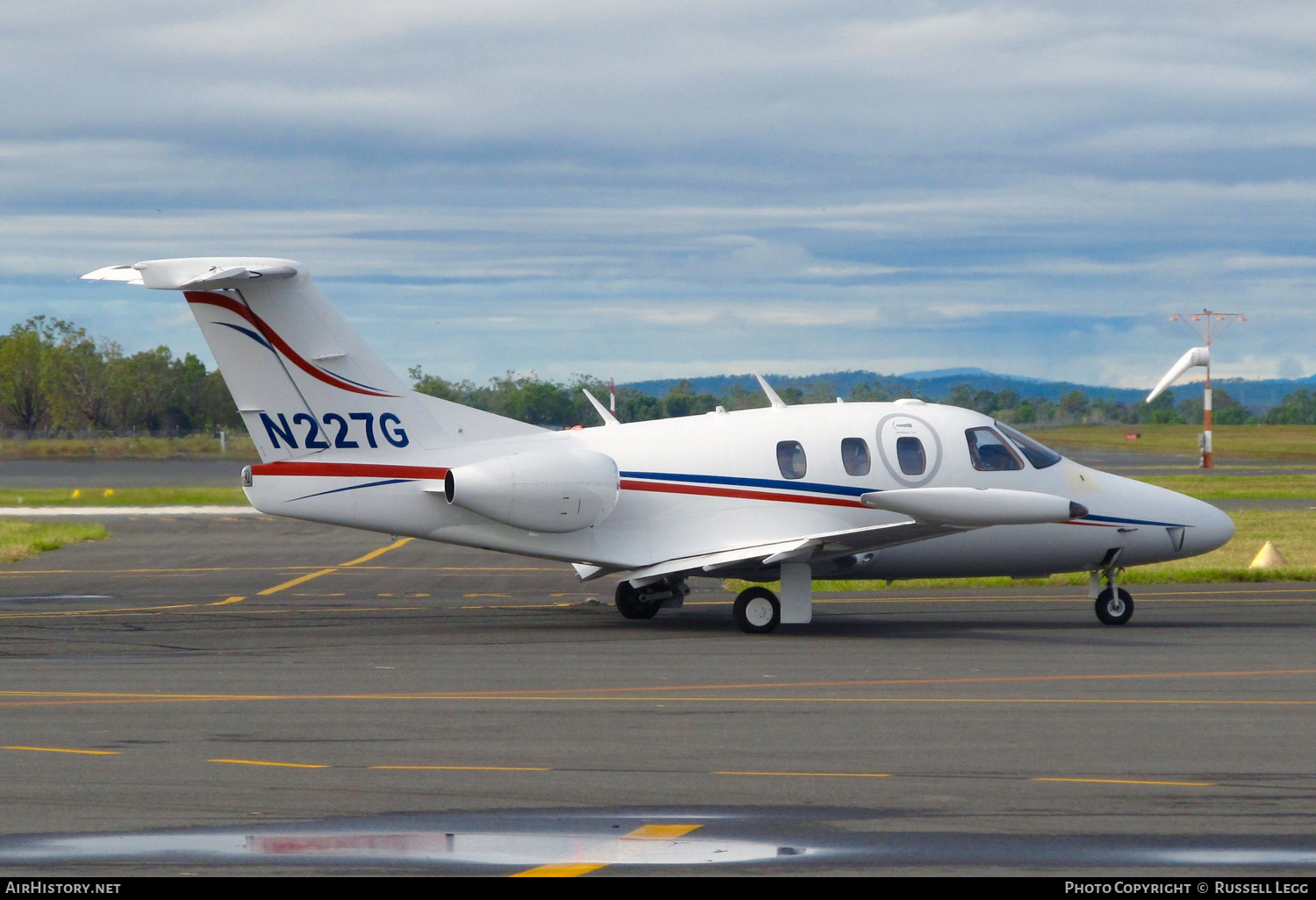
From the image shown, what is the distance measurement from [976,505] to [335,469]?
832cm

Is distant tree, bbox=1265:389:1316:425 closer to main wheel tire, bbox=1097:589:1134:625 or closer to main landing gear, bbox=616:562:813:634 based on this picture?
main wheel tire, bbox=1097:589:1134:625

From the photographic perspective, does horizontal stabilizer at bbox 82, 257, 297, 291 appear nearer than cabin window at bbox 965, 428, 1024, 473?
Yes

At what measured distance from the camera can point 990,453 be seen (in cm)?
2080

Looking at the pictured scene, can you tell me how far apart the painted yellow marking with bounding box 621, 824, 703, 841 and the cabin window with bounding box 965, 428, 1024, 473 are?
12.5 meters

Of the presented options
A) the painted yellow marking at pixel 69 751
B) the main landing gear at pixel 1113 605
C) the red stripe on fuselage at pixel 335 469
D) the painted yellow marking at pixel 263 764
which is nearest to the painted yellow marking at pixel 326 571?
the red stripe on fuselage at pixel 335 469

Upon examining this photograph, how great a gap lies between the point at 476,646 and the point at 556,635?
1577 mm

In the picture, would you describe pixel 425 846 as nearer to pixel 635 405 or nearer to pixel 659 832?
pixel 659 832

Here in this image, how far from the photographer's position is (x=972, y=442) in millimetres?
20750

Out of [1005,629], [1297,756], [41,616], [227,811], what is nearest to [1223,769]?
[1297,756]

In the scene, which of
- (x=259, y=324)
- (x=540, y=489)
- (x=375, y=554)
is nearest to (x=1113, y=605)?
(x=540, y=489)

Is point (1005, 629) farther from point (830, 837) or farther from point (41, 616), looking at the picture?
point (41, 616)

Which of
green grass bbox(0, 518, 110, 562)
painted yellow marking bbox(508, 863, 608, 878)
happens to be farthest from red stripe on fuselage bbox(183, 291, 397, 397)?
green grass bbox(0, 518, 110, 562)

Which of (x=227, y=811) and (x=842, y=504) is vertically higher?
(x=842, y=504)

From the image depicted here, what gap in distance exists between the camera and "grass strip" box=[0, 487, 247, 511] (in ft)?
167
